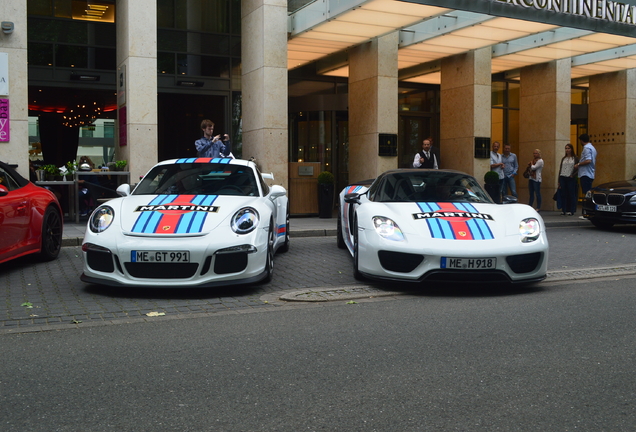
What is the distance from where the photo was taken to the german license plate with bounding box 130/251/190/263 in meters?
6.42

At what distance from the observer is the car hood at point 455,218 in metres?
6.87

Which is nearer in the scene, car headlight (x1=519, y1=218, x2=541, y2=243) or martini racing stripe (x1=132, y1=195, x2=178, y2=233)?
martini racing stripe (x1=132, y1=195, x2=178, y2=233)

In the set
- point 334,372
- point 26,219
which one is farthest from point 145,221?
point 334,372

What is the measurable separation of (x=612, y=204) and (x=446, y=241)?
333 inches

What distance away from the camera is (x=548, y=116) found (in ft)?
67.4

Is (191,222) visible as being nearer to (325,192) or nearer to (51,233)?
(51,233)

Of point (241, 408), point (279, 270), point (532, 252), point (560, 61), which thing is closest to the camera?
point (241, 408)

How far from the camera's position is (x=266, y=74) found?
50.6 ft

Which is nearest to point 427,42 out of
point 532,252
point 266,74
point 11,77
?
point 266,74

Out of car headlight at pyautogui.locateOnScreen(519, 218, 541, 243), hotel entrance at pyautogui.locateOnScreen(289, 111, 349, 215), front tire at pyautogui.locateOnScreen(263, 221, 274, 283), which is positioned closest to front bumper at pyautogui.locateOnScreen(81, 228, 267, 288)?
front tire at pyautogui.locateOnScreen(263, 221, 274, 283)

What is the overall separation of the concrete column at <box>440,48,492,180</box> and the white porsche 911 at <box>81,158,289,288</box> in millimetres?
12417

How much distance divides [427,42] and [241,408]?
1542 centimetres

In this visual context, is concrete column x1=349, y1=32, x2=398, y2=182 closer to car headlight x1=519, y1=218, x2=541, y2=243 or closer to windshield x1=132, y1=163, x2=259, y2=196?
windshield x1=132, y1=163, x2=259, y2=196

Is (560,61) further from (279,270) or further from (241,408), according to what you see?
(241,408)
